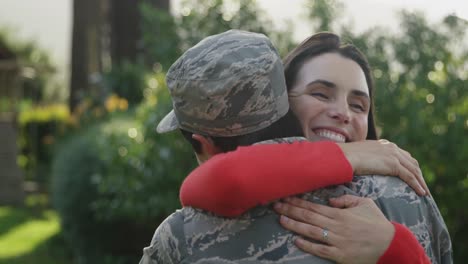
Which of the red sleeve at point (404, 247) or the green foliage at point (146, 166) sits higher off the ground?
the red sleeve at point (404, 247)

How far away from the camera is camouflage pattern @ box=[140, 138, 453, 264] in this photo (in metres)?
1.93

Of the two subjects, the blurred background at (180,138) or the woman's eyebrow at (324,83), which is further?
the blurred background at (180,138)

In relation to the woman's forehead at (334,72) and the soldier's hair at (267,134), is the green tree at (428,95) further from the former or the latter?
the soldier's hair at (267,134)

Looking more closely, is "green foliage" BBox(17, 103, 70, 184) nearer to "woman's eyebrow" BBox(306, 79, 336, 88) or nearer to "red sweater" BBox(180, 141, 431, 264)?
"woman's eyebrow" BBox(306, 79, 336, 88)

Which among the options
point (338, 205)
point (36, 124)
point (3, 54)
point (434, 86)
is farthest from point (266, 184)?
point (3, 54)

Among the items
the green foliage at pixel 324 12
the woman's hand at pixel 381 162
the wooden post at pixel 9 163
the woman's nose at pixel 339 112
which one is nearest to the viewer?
the woman's hand at pixel 381 162

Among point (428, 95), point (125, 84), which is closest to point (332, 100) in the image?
point (428, 95)

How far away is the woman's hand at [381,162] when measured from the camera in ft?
6.68

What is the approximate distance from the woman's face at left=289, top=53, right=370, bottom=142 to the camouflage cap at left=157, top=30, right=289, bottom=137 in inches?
8.8

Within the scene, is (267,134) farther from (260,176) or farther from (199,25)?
(199,25)

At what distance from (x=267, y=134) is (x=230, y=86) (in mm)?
180

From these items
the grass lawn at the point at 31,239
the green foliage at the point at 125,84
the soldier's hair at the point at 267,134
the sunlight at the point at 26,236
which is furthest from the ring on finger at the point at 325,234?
the green foliage at the point at 125,84

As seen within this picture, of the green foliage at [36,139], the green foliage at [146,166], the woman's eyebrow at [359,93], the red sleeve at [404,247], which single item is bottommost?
the green foliage at [36,139]

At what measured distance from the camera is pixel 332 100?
2.26 m
